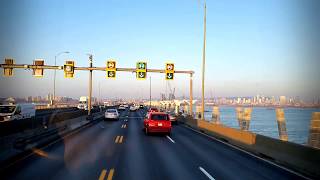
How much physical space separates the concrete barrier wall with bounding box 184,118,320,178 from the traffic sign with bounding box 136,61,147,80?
645 inches

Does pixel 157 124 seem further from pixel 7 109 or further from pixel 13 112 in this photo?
pixel 7 109

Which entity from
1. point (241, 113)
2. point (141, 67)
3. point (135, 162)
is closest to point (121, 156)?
point (135, 162)

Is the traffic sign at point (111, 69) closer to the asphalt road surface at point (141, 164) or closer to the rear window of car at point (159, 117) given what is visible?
the rear window of car at point (159, 117)

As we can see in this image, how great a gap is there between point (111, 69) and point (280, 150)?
84.4 ft

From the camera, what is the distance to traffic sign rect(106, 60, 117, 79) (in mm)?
37781

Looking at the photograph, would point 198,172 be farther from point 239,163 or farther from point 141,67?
point 141,67

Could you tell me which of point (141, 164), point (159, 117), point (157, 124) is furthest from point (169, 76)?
point (141, 164)

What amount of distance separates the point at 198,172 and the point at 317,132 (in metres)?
4.51

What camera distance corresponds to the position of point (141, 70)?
38.3 metres

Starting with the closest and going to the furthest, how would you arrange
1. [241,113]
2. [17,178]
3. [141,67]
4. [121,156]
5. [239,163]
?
[17,178] < [239,163] < [121,156] < [241,113] < [141,67]

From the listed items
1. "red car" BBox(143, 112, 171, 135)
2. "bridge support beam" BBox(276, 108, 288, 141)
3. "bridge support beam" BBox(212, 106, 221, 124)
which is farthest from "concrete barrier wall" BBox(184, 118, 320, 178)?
"bridge support beam" BBox(212, 106, 221, 124)

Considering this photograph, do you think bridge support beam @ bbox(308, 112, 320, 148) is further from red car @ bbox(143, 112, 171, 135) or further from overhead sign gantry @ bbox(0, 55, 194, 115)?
overhead sign gantry @ bbox(0, 55, 194, 115)

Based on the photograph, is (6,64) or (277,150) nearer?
(277,150)

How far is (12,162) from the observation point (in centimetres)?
1329
